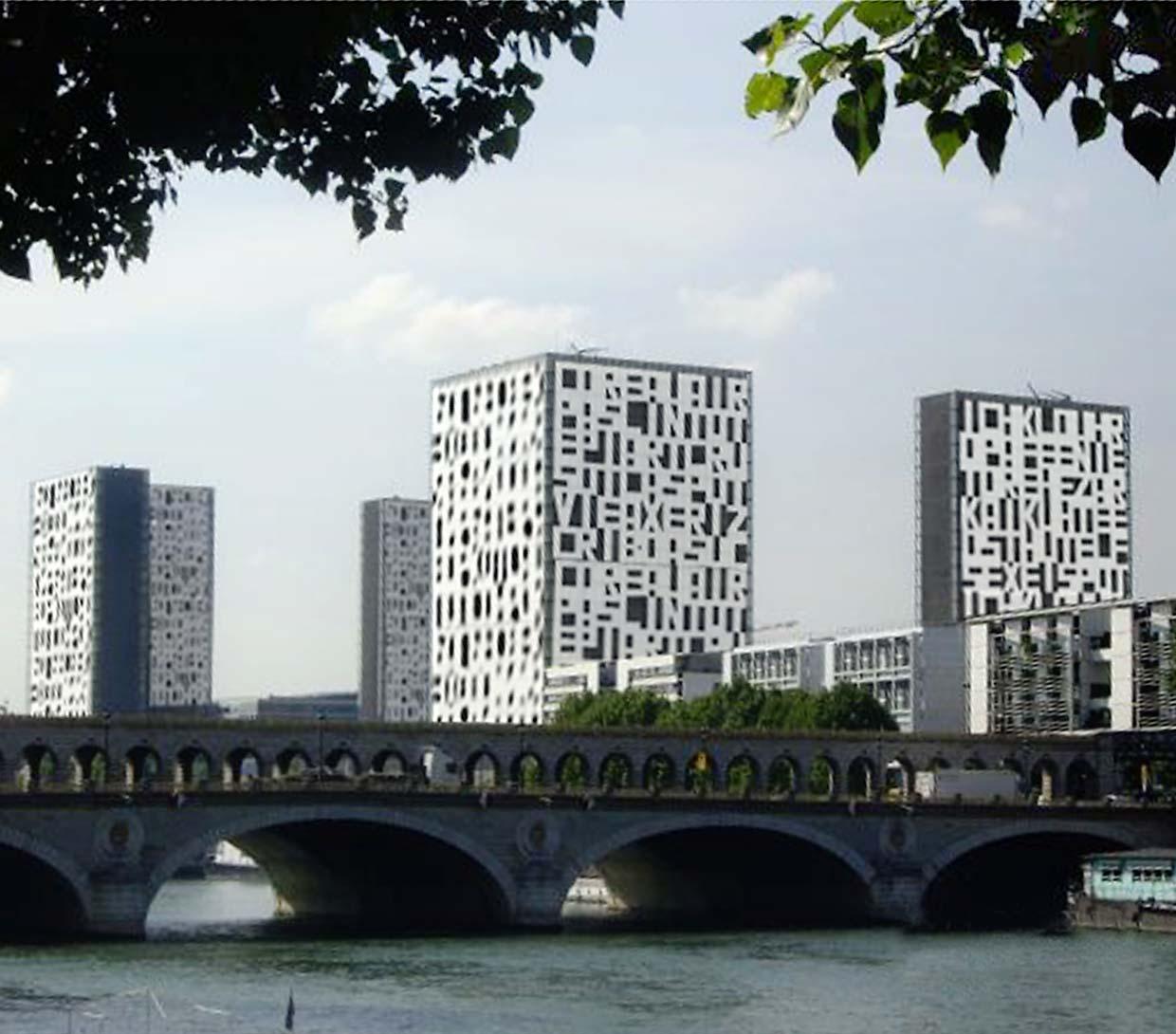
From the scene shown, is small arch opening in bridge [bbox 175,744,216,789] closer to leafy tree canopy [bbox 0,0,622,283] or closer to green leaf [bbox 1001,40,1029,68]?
leafy tree canopy [bbox 0,0,622,283]

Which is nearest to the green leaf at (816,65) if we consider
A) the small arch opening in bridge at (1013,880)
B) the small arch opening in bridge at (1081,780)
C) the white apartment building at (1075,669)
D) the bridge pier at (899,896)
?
the bridge pier at (899,896)

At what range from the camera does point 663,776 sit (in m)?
144

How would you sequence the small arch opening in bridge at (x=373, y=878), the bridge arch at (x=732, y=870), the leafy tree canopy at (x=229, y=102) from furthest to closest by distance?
the bridge arch at (x=732, y=870), the small arch opening in bridge at (x=373, y=878), the leafy tree canopy at (x=229, y=102)

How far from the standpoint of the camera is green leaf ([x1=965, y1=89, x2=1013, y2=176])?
405 inches

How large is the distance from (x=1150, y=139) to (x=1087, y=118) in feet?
0.84

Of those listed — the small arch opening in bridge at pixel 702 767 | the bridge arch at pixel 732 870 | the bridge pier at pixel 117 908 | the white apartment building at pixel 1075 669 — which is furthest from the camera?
the white apartment building at pixel 1075 669

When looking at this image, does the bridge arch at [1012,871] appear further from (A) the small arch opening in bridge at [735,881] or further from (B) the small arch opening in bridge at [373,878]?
(B) the small arch opening in bridge at [373,878]

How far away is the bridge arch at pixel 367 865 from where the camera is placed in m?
118

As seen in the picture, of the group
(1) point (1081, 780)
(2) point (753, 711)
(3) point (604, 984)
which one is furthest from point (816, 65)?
(2) point (753, 711)

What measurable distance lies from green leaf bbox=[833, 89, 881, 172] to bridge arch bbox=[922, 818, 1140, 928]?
125 meters

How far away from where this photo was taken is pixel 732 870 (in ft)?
472

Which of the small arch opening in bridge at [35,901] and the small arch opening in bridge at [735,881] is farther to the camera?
the small arch opening in bridge at [735,881]

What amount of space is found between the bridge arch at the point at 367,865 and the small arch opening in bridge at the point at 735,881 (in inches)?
370

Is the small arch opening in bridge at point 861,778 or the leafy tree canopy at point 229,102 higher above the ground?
the leafy tree canopy at point 229,102
